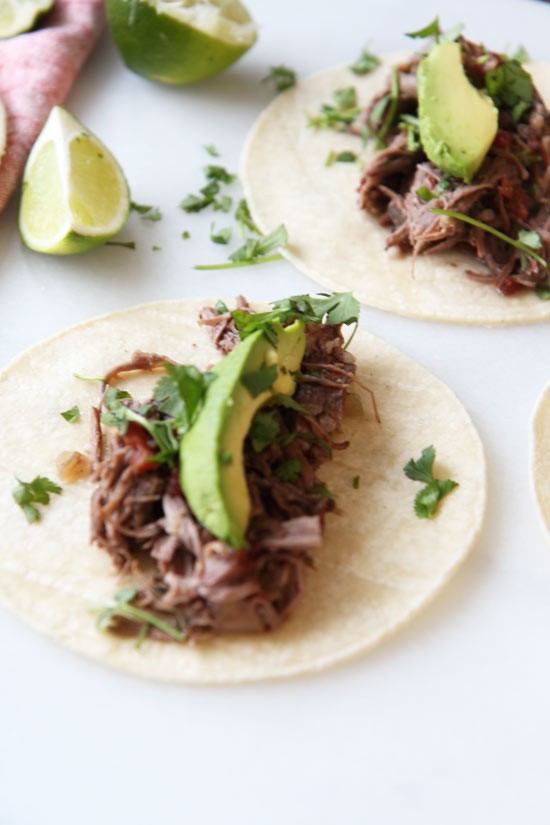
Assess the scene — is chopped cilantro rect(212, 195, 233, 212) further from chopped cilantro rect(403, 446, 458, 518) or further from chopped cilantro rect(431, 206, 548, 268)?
chopped cilantro rect(403, 446, 458, 518)

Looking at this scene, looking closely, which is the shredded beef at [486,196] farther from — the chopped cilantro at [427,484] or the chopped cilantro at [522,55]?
the chopped cilantro at [427,484]

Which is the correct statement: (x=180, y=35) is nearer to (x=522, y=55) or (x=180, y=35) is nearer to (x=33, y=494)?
(x=522, y=55)

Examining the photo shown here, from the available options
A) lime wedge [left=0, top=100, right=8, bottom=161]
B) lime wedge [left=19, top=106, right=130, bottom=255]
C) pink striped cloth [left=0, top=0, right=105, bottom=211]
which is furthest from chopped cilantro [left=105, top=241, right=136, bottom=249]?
lime wedge [left=0, top=100, right=8, bottom=161]

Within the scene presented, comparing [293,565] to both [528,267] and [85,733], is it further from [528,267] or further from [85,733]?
[528,267]

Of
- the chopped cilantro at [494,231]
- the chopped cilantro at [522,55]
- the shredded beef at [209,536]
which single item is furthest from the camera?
the chopped cilantro at [522,55]

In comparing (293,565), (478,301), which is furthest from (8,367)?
(478,301)

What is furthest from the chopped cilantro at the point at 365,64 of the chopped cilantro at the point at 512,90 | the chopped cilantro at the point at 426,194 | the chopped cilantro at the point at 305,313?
the chopped cilantro at the point at 305,313
